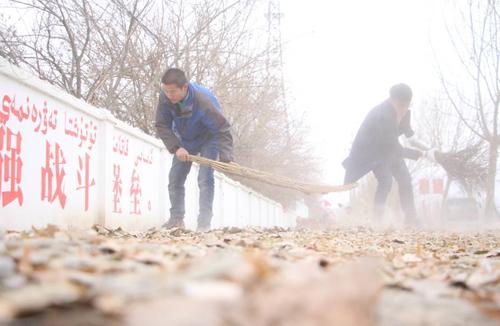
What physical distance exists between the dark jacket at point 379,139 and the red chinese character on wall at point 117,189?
4.34 metres

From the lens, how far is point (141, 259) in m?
1.67

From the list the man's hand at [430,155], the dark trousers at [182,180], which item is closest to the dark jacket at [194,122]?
the dark trousers at [182,180]

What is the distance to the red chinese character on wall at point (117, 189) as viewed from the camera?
249 inches

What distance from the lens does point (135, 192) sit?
7.13 m

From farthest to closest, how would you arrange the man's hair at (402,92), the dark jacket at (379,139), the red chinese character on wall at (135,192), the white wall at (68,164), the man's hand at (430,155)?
1. the man's hand at (430,155)
2. the dark jacket at (379,139)
3. the man's hair at (402,92)
4. the red chinese character on wall at (135,192)
5. the white wall at (68,164)

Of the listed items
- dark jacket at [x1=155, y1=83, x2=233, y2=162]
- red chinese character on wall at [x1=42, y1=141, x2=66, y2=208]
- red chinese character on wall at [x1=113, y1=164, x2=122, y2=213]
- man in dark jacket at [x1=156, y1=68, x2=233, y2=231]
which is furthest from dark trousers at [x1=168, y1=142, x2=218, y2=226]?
red chinese character on wall at [x1=42, y1=141, x2=66, y2=208]

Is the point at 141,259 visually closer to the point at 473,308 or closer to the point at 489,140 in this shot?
the point at 473,308

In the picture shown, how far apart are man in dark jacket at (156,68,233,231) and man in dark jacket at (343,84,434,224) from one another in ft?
11.4

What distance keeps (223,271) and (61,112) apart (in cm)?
436

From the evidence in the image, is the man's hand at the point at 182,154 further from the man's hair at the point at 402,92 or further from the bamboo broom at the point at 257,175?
the man's hair at the point at 402,92

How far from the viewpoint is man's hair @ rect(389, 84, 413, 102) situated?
28.1 ft

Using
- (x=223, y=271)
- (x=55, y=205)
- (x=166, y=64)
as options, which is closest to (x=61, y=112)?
(x=55, y=205)

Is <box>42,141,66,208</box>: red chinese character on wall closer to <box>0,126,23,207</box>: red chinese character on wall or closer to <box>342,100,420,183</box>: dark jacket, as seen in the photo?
<box>0,126,23,207</box>: red chinese character on wall

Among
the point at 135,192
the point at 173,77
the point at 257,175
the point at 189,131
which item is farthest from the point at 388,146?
the point at 173,77
